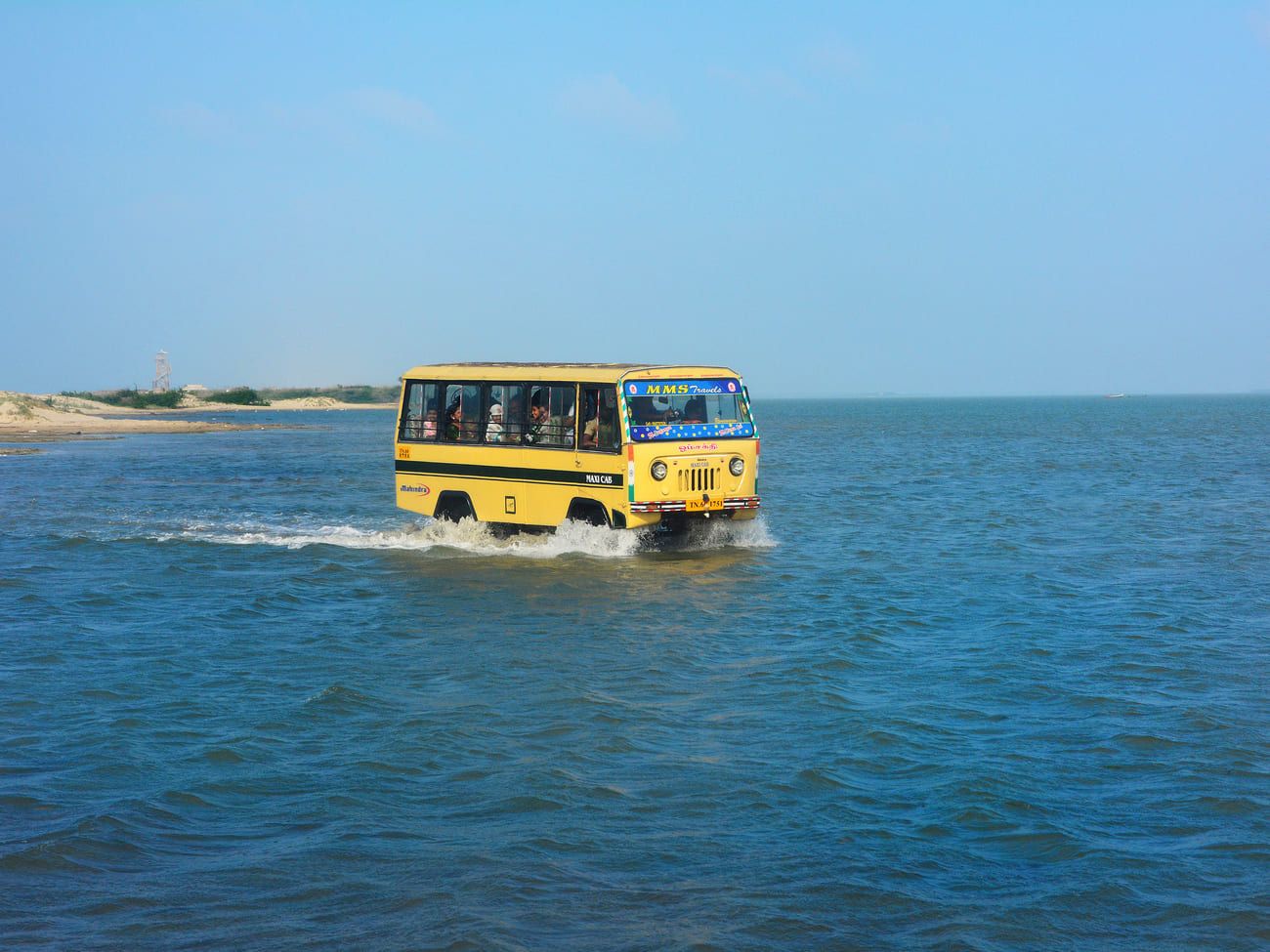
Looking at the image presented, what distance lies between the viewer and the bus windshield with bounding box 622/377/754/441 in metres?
20.6

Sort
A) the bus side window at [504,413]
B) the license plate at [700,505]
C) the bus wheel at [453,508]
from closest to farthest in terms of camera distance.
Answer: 1. the license plate at [700,505]
2. the bus side window at [504,413]
3. the bus wheel at [453,508]

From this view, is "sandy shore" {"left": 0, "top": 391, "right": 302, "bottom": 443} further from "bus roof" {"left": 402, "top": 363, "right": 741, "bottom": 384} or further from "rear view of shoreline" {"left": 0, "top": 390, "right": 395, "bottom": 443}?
"bus roof" {"left": 402, "top": 363, "right": 741, "bottom": 384}

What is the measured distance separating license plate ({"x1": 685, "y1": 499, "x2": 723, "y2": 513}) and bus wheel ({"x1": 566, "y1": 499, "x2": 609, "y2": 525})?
1322 mm

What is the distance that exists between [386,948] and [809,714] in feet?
18.4

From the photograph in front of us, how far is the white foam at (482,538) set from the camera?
70.6ft

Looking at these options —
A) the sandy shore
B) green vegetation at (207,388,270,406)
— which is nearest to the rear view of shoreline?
the sandy shore

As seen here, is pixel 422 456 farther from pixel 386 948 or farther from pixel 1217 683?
pixel 386 948

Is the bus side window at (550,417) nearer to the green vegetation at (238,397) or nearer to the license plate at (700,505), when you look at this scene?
the license plate at (700,505)

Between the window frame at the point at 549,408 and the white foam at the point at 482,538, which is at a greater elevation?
the window frame at the point at 549,408

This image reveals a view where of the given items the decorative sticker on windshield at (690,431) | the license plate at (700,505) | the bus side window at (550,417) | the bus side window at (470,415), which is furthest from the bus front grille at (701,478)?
the bus side window at (470,415)

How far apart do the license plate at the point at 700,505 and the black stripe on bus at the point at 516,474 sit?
4.14 feet

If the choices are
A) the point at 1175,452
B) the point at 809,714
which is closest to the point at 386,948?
the point at 809,714

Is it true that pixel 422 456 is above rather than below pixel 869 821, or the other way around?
above

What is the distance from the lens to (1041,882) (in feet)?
26.2
